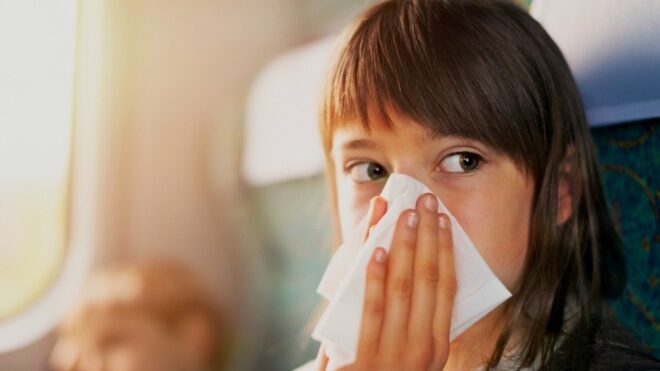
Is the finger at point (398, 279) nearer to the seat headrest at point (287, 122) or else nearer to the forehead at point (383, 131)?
the forehead at point (383, 131)

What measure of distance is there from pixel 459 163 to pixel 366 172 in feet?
0.44

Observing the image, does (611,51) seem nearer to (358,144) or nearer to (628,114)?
(628,114)

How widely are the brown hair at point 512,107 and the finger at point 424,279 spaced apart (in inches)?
5.7

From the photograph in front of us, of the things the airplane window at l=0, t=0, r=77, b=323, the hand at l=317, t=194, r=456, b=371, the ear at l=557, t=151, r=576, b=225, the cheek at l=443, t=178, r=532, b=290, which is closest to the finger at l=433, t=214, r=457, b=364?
the hand at l=317, t=194, r=456, b=371

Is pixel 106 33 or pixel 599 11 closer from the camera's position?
pixel 599 11

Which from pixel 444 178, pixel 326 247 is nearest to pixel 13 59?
pixel 326 247

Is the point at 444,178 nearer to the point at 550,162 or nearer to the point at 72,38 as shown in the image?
the point at 550,162

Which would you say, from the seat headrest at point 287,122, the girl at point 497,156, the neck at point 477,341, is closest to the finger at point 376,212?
the girl at point 497,156

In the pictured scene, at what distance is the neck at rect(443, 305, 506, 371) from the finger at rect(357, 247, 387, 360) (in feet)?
0.78

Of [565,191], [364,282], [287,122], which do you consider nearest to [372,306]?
[364,282]

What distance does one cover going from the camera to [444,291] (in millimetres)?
793

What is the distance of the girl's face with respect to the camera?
891mm

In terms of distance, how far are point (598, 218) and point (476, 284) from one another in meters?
0.29

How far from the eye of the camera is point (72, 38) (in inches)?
89.8
